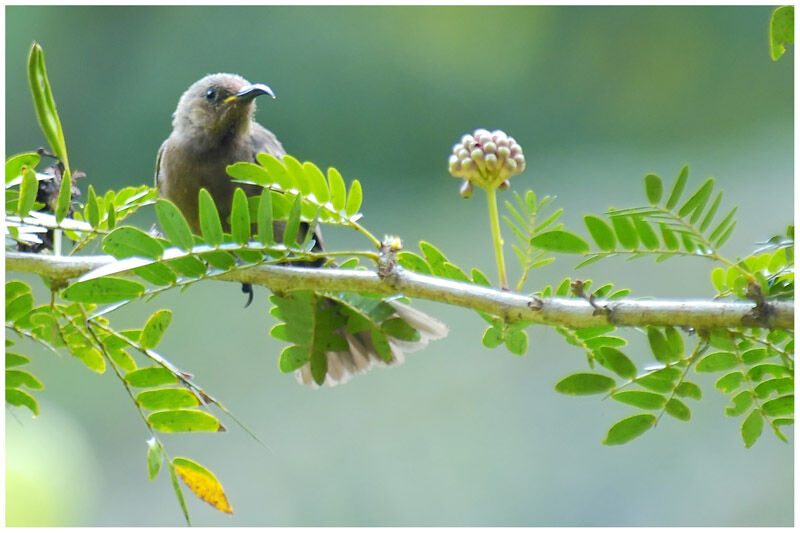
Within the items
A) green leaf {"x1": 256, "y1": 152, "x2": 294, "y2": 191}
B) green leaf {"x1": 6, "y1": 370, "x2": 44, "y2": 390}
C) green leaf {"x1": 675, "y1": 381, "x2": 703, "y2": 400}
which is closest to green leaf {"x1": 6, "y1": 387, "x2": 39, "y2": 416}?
green leaf {"x1": 6, "y1": 370, "x2": 44, "y2": 390}

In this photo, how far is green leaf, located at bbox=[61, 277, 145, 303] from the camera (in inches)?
49.5

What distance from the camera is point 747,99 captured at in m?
7.83

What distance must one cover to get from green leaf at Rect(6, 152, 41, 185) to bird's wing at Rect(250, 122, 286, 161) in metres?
1.07

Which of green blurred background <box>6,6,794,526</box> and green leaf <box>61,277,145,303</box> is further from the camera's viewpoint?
green blurred background <box>6,6,794,526</box>

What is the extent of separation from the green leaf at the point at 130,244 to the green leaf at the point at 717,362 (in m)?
0.78

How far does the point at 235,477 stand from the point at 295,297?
4.77 metres

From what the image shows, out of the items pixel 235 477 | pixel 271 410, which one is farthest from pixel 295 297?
pixel 271 410

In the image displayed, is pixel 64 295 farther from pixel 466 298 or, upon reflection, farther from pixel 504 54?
pixel 504 54

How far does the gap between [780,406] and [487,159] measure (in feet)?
1.79

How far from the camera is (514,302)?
116cm

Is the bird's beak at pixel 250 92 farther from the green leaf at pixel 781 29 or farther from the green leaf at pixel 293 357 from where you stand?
the green leaf at pixel 781 29

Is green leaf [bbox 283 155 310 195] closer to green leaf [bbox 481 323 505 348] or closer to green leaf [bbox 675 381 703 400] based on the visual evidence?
green leaf [bbox 481 323 505 348]

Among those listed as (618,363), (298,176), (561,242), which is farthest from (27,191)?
(618,363)

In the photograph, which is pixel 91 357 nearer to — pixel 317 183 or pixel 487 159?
pixel 317 183
